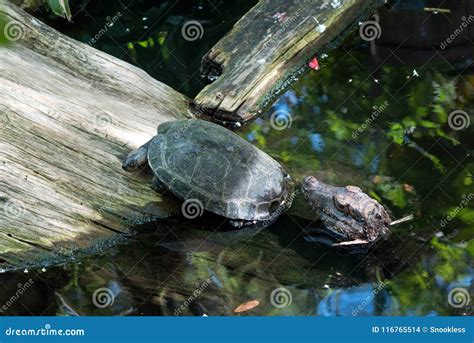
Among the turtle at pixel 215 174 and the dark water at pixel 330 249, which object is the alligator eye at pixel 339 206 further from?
the turtle at pixel 215 174

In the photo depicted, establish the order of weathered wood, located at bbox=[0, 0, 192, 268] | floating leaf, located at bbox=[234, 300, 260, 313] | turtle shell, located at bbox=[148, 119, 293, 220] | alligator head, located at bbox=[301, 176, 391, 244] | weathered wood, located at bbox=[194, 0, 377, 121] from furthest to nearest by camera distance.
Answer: weathered wood, located at bbox=[194, 0, 377, 121], turtle shell, located at bbox=[148, 119, 293, 220], alligator head, located at bbox=[301, 176, 391, 244], weathered wood, located at bbox=[0, 0, 192, 268], floating leaf, located at bbox=[234, 300, 260, 313]

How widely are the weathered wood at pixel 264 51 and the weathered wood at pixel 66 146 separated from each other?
0.51m

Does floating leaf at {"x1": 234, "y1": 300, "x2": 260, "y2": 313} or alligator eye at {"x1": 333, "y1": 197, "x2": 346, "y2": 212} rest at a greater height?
alligator eye at {"x1": 333, "y1": 197, "x2": 346, "y2": 212}

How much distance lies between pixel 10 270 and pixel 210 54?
3.52 metres

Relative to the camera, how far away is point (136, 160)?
604 centimetres

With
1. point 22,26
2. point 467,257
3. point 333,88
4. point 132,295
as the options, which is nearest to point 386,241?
point 467,257

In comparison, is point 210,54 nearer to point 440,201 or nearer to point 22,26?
point 22,26

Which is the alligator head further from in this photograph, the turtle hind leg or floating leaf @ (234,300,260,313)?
the turtle hind leg

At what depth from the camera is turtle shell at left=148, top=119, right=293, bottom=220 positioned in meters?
5.83

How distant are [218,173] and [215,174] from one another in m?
0.03

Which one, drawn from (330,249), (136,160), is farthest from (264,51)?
(330,249)

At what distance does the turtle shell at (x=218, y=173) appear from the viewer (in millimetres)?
5832

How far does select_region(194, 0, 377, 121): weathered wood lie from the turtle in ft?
4.03

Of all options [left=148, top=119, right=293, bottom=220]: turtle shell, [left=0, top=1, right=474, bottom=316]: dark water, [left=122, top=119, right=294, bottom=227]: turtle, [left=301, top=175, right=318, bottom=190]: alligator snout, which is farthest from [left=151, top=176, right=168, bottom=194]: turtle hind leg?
[left=301, top=175, right=318, bottom=190]: alligator snout
